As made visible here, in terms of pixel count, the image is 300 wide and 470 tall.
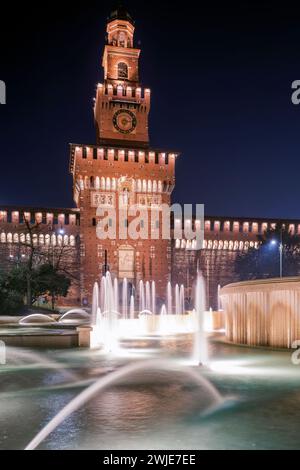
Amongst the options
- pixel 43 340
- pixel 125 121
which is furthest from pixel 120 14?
pixel 43 340

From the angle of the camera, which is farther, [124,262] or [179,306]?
[124,262]

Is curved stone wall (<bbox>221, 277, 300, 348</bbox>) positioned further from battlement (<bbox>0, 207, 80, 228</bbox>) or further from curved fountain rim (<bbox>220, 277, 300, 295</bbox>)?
battlement (<bbox>0, 207, 80, 228</bbox>)

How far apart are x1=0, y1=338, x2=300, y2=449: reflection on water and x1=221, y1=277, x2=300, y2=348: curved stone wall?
1930mm

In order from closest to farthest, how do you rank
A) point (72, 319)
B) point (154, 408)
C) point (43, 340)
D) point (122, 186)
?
point (154, 408)
point (43, 340)
point (72, 319)
point (122, 186)

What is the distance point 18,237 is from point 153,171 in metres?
15.0

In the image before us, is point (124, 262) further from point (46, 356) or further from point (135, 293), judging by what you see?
point (46, 356)

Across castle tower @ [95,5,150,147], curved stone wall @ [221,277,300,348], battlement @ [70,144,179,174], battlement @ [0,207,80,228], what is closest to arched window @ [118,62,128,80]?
castle tower @ [95,5,150,147]

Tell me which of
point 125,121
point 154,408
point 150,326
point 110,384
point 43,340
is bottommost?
point 150,326

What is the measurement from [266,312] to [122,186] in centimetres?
3891

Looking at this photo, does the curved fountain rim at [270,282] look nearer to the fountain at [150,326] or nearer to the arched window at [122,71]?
the fountain at [150,326]

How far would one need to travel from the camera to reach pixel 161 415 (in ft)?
16.7

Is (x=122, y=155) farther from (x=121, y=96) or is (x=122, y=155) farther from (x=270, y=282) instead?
(x=270, y=282)

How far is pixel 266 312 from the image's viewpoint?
454 inches
